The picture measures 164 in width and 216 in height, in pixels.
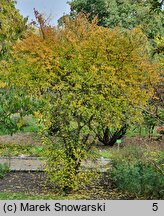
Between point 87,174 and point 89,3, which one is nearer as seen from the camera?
point 87,174

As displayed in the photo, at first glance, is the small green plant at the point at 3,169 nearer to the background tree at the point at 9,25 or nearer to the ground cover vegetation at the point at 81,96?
the ground cover vegetation at the point at 81,96

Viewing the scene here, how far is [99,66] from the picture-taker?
37.7 ft

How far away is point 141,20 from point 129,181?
21.8 m

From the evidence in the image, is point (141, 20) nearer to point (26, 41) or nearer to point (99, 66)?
point (26, 41)

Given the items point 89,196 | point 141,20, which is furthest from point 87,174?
point 141,20

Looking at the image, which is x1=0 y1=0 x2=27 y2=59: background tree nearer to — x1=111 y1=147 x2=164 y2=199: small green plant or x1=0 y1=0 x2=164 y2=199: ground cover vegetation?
x1=0 y1=0 x2=164 y2=199: ground cover vegetation

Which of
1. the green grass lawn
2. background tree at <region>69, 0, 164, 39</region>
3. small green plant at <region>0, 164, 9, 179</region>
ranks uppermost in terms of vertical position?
background tree at <region>69, 0, 164, 39</region>

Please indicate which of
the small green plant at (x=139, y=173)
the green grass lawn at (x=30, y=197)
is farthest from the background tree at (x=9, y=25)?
the green grass lawn at (x=30, y=197)

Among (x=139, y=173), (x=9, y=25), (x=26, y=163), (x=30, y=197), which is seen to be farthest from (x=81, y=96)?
(x=9, y=25)

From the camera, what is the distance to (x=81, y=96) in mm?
9016

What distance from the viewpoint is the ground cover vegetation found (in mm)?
8891

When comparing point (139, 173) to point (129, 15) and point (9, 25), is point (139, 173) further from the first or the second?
point (129, 15)

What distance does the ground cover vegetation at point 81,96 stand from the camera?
889cm

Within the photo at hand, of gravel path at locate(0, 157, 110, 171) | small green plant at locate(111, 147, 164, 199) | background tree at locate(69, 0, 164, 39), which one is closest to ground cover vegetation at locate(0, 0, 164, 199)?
small green plant at locate(111, 147, 164, 199)
